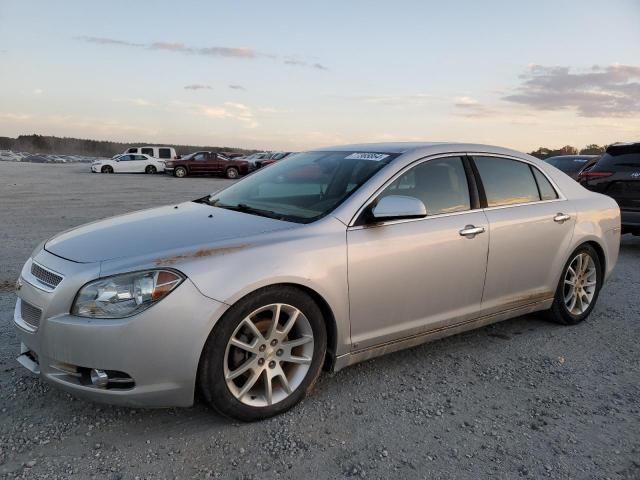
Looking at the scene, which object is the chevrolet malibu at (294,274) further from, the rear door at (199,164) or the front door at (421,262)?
the rear door at (199,164)

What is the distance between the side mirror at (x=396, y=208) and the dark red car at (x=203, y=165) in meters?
29.9

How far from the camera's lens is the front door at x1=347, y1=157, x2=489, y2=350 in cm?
324

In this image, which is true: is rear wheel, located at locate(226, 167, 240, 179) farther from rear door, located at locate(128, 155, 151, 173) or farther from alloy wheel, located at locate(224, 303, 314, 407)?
alloy wheel, located at locate(224, 303, 314, 407)

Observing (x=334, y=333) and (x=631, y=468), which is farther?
(x=334, y=333)

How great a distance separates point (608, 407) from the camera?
10.6ft

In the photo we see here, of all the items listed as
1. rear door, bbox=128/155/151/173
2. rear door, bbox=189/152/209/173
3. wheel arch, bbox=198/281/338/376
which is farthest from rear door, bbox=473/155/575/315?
rear door, bbox=128/155/151/173

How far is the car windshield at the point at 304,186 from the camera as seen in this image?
348 centimetres

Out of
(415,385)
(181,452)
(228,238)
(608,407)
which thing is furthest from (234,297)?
(608,407)

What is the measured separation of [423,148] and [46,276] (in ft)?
8.34

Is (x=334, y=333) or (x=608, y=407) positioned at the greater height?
(x=334, y=333)

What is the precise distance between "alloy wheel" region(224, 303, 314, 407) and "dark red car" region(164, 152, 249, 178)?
99.1 ft

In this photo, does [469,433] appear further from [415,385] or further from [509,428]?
[415,385]

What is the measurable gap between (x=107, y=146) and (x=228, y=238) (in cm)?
13456

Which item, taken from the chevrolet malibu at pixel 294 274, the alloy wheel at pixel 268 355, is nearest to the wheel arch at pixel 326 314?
the chevrolet malibu at pixel 294 274
